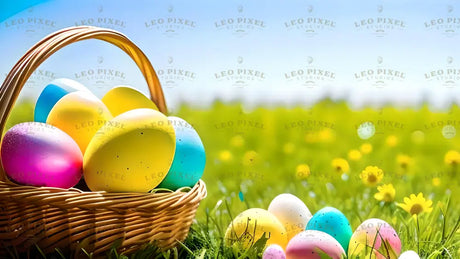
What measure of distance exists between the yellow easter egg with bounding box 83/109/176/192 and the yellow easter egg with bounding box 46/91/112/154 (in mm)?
160

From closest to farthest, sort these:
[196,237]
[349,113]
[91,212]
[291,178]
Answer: [91,212]
[196,237]
[291,178]
[349,113]

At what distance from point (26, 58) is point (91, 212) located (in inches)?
15.5

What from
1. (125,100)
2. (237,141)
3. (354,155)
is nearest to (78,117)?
(125,100)

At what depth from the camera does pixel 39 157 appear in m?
1.34

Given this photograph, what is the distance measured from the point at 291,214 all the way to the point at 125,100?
588mm

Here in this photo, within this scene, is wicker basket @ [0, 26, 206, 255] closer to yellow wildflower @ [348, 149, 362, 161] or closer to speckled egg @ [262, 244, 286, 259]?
speckled egg @ [262, 244, 286, 259]

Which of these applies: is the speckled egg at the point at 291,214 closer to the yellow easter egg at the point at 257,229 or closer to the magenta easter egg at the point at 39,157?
the yellow easter egg at the point at 257,229

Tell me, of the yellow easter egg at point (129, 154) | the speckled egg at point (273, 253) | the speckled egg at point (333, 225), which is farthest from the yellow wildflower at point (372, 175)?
the yellow easter egg at point (129, 154)

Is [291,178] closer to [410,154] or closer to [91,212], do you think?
[410,154]

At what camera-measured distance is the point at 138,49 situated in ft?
5.41

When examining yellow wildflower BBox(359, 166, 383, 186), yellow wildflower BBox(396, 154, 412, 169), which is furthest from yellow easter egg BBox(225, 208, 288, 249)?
yellow wildflower BBox(396, 154, 412, 169)

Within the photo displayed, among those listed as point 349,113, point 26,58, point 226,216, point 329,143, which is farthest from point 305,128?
point 26,58

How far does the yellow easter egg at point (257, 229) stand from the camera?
1.45 m

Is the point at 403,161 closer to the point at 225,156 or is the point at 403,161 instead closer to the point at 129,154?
the point at 225,156
